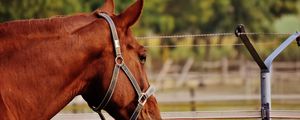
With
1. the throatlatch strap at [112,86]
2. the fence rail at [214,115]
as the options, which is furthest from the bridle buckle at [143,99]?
the fence rail at [214,115]

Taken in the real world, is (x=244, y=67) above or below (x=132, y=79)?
below

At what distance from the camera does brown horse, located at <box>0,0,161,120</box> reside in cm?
411

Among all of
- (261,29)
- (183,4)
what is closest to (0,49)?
(261,29)

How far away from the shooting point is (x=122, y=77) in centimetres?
425

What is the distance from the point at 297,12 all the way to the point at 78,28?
47.6 meters

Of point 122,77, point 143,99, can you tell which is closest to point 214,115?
point 143,99

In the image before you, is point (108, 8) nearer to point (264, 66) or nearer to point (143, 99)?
point (143, 99)

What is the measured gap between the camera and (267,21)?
50594mm

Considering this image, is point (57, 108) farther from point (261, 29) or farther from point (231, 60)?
point (261, 29)

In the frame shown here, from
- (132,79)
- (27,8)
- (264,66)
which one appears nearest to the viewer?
(132,79)

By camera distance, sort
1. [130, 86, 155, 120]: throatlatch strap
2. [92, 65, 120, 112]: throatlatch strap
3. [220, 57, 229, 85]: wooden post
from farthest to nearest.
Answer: [220, 57, 229, 85]: wooden post
[130, 86, 155, 120]: throatlatch strap
[92, 65, 120, 112]: throatlatch strap

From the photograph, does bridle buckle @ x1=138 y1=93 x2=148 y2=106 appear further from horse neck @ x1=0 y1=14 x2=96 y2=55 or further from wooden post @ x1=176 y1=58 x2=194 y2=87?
wooden post @ x1=176 y1=58 x2=194 y2=87

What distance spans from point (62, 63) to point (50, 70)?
73mm

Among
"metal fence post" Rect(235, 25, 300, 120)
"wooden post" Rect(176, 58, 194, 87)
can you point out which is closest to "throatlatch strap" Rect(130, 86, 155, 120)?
"metal fence post" Rect(235, 25, 300, 120)
